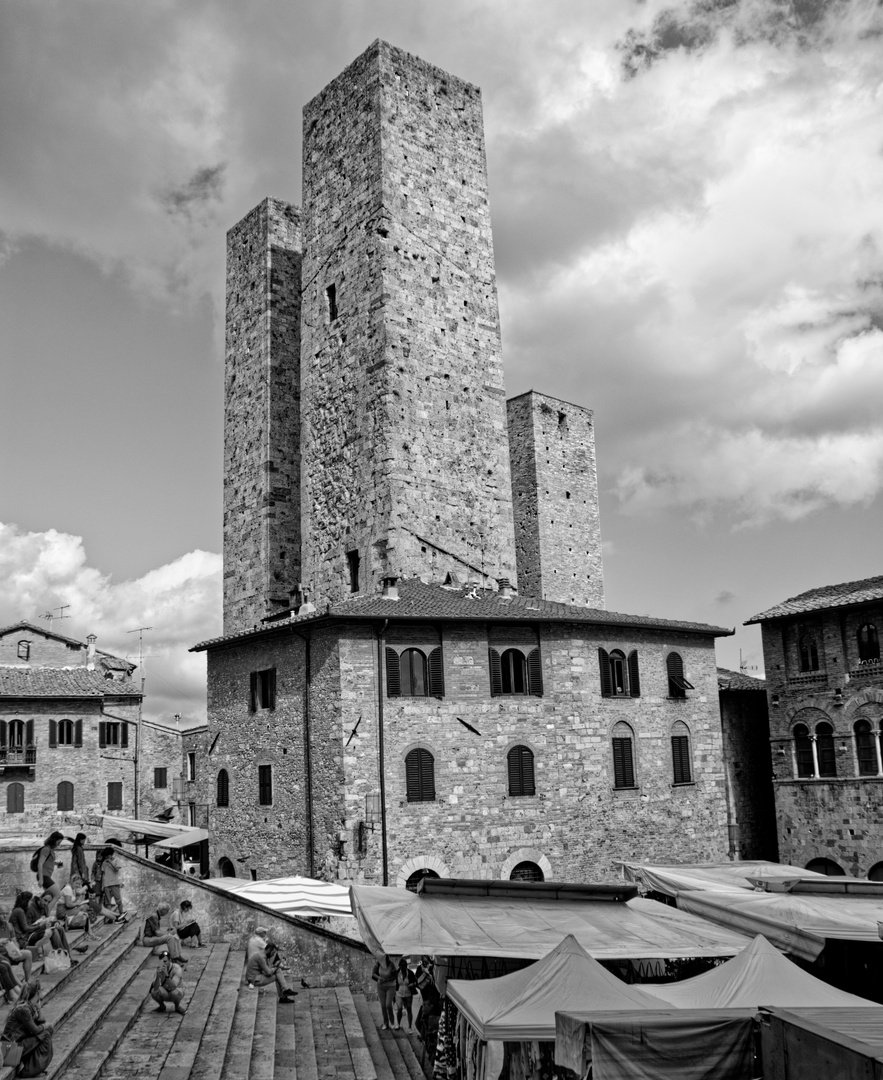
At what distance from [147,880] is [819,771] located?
21.4 m

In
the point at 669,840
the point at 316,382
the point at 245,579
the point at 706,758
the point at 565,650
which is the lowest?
the point at 669,840

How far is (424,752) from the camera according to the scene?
2430cm

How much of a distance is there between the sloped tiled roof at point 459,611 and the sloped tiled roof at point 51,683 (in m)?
13.5

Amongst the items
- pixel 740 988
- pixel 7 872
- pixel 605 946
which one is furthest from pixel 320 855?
pixel 740 988

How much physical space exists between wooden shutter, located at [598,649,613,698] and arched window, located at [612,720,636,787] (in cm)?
92

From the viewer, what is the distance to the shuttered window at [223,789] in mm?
27734

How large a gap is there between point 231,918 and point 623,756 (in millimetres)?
11795

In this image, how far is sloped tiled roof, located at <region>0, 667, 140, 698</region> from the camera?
3956 centimetres

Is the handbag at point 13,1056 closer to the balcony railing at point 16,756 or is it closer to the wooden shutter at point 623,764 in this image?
the wooden shutter at point 623,764

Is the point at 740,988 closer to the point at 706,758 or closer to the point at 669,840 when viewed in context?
the point at 669,840

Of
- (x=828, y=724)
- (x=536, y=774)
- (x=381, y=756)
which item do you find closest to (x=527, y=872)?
(x=536, y=774)

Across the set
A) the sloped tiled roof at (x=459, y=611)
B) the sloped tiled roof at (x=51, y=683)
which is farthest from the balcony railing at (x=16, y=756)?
the sloped tiled roof at (x=459, y=611)

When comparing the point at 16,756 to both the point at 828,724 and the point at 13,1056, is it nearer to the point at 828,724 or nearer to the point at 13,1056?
the point at 828,724

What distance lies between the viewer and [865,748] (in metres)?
30.6
